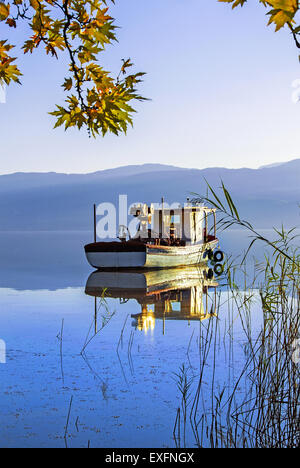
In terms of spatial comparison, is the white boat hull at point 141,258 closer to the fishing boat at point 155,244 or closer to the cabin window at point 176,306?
the fishing boat at point 155,244

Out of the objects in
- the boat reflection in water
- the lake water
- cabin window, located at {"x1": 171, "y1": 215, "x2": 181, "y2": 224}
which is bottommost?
the boat reflection in water

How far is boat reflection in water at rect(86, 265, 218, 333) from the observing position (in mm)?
11852

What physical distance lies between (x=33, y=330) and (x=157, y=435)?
→ 565cm

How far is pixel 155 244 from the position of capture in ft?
83.3

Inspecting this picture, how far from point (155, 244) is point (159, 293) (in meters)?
8.95

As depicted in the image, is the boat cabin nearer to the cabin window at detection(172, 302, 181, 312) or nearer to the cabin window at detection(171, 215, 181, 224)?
the cabin window at detection(171, 215, 181, 224)

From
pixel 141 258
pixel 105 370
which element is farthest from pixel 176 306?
pixel 141 258

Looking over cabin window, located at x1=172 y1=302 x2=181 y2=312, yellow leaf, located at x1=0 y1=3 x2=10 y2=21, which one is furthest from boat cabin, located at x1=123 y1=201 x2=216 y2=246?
yellow leaf, located at x1=0 y1=3 x2=10 y2=21

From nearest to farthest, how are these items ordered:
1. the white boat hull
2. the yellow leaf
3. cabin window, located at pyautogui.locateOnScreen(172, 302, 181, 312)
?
the yellow leaf
cabin window, located at pyautogui.locateOnScreen(172, 302, 181, 312)
the white boat hull

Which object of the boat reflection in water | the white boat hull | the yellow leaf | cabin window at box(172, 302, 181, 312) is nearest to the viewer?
the yellow leaf

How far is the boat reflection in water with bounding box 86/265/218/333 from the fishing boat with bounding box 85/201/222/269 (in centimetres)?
55

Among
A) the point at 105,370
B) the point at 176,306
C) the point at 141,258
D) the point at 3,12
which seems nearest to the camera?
the point at 3,12

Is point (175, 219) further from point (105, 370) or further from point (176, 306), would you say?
point (105, 370)
